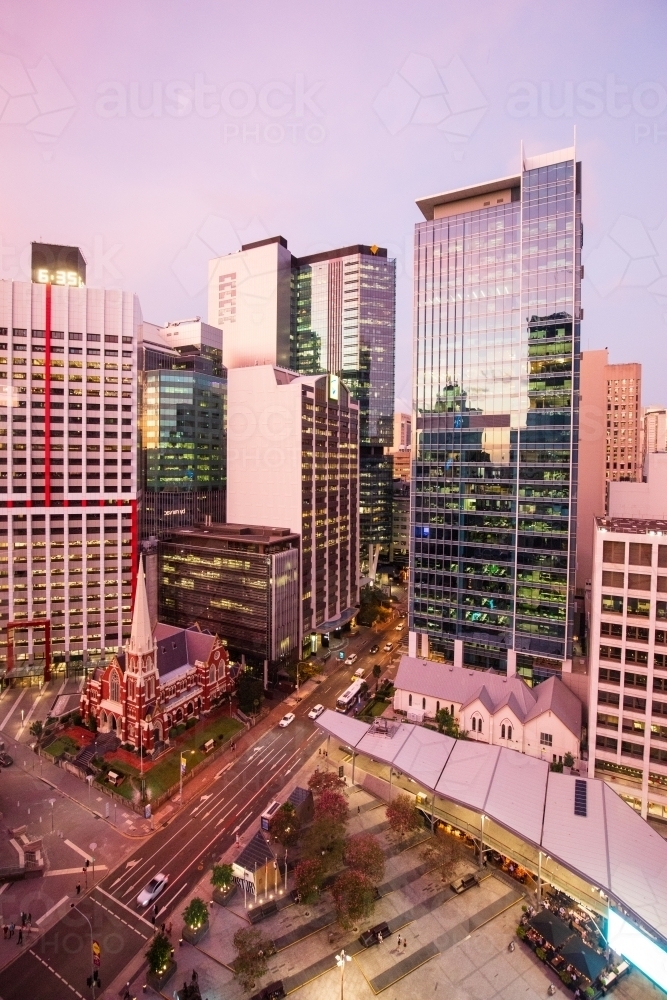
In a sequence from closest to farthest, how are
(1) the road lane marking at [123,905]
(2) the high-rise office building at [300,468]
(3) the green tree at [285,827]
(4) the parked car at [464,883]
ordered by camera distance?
(1) the road lane marking at [123,905]
(4) the parked car at [464,883]
(3) the green tree at [285,827]
(2) the high-rise office building at [300,468]

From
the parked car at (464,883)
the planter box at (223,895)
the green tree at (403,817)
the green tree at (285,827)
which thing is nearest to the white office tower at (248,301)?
the green tree at (285,827)

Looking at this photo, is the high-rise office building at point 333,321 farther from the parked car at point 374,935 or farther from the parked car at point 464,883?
the parked car at point 374,935

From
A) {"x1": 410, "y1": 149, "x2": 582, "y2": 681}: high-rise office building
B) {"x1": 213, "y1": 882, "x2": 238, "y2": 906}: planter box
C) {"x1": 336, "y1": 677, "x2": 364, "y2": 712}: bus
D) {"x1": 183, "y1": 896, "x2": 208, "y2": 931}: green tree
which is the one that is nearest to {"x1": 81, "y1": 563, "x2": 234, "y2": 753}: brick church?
{"x1": 336, "y1": 677, "x2": 364, "y2": 712}: bus

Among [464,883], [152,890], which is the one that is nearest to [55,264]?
[152,890]

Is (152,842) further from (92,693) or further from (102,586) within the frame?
(102,586)

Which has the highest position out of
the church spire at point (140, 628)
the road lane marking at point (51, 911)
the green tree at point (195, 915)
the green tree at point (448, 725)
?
the church spire at point (140, 628)

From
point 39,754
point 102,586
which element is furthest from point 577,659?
point 102,586

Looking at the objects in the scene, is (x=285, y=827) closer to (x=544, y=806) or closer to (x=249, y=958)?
(x=249, y=958)
